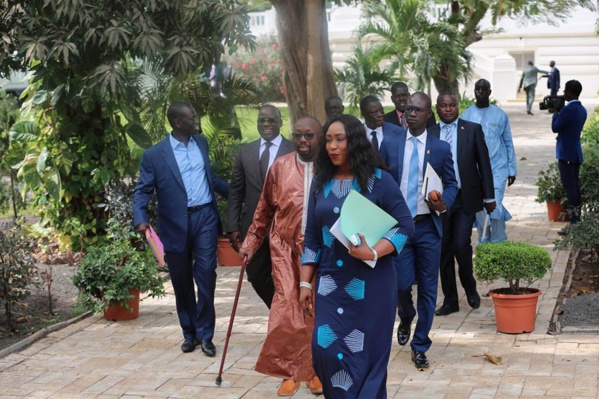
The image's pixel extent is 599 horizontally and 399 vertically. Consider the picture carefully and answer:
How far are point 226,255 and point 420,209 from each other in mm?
4726

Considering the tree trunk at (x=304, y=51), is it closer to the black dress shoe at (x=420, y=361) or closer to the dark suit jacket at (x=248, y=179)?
the dark suit jacket at (x=248, y=179)

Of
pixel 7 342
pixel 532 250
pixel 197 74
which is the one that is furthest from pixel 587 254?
pixel 7 342

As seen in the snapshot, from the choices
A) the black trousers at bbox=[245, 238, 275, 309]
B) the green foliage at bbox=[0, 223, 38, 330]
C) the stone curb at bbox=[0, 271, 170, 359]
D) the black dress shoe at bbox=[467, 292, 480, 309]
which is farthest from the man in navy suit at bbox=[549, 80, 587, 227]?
the green foliage at bbox=[0, 223, 38, 330]

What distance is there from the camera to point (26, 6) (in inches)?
421

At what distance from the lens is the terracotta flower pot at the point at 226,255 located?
12398mm

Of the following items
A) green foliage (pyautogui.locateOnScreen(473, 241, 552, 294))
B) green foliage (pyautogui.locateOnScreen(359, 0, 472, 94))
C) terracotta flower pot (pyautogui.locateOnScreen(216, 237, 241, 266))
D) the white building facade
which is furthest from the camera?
the white building facade

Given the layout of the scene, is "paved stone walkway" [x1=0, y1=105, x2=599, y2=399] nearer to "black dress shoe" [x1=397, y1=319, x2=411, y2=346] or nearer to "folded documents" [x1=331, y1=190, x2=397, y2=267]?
"black dress shoe" [x1=397, y1=319, x2=411, y2=346]

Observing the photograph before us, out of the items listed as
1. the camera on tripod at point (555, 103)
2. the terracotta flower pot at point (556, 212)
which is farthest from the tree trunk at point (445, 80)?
the camera on tripod at point (555, 103)

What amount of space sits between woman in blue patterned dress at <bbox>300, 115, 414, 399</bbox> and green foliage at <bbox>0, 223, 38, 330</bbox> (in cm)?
385

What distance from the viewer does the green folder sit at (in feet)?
19.0

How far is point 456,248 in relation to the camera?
31.4 feet

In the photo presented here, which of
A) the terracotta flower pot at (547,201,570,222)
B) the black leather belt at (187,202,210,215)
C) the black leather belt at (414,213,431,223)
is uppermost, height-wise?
the black leather belt at (187,202,210,215)

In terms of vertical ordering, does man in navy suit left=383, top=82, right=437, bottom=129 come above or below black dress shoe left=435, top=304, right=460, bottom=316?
above

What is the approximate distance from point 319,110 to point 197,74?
5.18 feet
